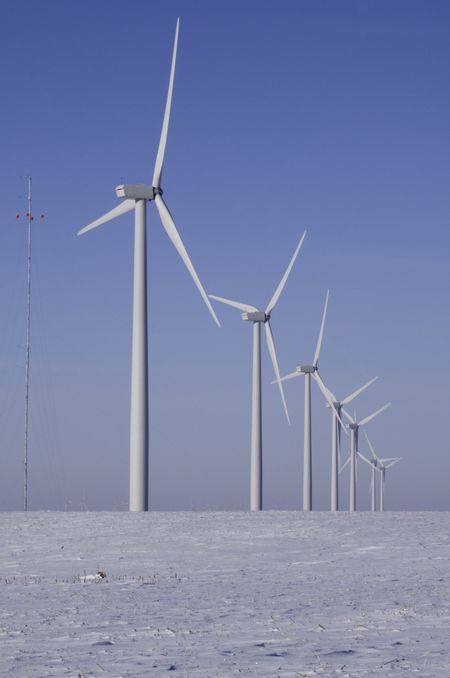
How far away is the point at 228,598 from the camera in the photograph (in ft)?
67.4

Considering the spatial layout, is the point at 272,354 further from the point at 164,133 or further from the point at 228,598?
the point at 228,598

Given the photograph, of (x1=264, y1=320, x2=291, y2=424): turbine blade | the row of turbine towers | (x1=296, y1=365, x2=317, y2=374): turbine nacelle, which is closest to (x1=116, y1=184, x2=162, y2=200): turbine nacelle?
the row of turbine towers

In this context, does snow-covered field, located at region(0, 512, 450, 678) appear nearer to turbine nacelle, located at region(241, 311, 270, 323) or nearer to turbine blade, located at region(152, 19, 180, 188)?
turbine blade, located at region(152, 19, 180, 188)

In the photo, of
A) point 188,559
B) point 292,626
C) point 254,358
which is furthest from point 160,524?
point 254,358

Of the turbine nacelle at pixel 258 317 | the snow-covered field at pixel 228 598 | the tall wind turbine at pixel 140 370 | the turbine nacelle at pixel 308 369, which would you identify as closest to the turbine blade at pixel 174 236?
the tall wind turbine at pixel 140 370

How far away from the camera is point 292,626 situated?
1669 centimetres

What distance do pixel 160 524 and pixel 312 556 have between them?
36.8 feet

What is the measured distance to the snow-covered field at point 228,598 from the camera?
45.3ft

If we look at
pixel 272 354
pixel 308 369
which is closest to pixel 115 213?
pixel 272 354

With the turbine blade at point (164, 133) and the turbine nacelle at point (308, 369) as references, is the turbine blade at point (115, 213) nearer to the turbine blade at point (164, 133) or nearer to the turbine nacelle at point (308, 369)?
the turbine blade at point (164, 133)

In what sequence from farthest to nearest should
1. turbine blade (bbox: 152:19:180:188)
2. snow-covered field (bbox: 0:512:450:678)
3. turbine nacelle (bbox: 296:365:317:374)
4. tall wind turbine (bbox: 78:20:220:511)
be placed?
turbine nacelle (bbox: 296:365:317:374) < turbine blade (bbox: 152:19:180:188) < tall wind turbine (bbox: 78:20:220:511) < snow-covered field (bbox: 0:512:450:678)

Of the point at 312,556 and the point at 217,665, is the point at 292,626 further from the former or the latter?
the point at 312,556

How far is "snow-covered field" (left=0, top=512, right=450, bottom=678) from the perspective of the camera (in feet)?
45.3

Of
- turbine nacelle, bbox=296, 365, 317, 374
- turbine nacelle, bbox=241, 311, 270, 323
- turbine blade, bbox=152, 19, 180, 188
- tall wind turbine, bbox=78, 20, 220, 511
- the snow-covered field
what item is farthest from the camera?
turbine nacelle, bbox=296, 365, 317, 374
